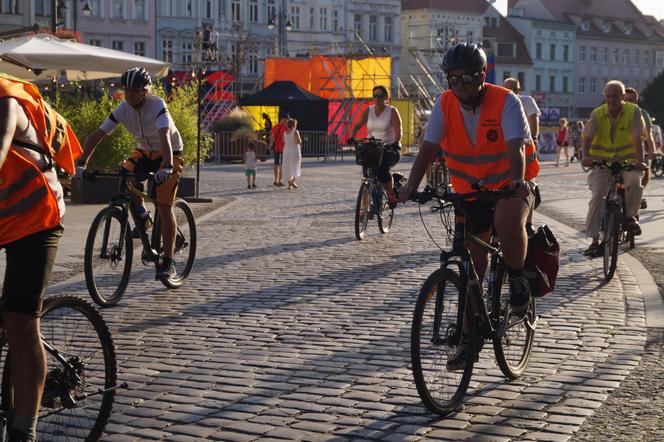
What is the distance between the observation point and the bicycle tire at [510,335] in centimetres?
649

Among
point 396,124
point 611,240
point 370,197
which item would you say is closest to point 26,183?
point 611,240

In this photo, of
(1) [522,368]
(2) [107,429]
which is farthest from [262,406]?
(1) [522,368]

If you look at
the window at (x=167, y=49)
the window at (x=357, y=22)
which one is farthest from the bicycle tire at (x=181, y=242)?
the window at (x=357, y=22)

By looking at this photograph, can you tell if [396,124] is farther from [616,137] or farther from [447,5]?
[447,5]

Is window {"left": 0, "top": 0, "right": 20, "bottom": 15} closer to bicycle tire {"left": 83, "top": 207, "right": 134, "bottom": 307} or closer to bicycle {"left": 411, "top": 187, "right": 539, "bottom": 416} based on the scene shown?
bicycle tire {"left": 83, "top": 207, "right": 134, "bottom": 307}

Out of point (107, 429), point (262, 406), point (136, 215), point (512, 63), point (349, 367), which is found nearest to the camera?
point (107, 429)

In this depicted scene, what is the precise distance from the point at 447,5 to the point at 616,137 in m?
93.1

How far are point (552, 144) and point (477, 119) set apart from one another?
4794cm

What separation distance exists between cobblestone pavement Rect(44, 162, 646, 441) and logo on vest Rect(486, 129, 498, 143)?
127 cm

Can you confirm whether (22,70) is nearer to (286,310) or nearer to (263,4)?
(286,310)

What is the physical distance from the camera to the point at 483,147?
651 cm

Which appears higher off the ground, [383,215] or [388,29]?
[388,29]

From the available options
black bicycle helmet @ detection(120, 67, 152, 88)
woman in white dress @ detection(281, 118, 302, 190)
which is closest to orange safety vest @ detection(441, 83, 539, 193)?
black bicycle helmet @ detection(120, 67, 152, 88)

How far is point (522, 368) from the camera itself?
269 inches
